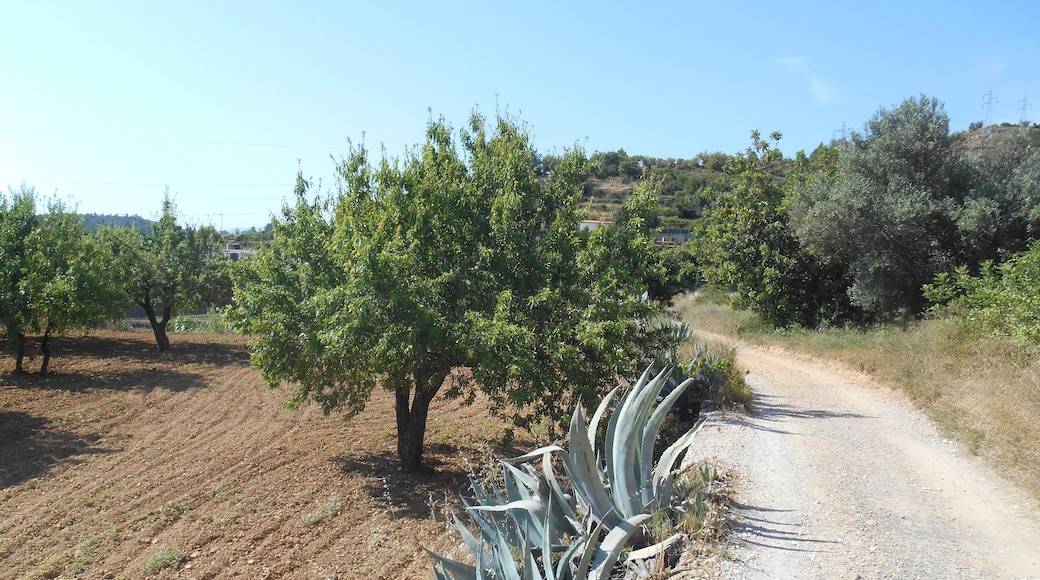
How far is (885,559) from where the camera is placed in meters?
4.69

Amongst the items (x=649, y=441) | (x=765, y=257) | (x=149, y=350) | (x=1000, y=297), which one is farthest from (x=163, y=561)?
(x=765, y=257)

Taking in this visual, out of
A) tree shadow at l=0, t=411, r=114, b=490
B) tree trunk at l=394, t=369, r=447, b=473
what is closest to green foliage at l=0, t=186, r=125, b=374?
tree shadow at l=0, t=411, r=114, b=490

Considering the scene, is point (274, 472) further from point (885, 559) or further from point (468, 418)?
point (885, 559)

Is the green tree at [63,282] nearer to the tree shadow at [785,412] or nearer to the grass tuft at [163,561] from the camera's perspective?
the grass tuft at [163,561]

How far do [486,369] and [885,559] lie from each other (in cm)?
466

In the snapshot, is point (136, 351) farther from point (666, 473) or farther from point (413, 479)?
point (666, 473)

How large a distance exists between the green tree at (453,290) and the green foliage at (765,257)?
10.6 metres

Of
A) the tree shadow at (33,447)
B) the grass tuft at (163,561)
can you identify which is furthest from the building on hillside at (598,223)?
the tree shadow at (33,447)

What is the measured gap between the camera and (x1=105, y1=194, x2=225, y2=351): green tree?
1891 centimetres

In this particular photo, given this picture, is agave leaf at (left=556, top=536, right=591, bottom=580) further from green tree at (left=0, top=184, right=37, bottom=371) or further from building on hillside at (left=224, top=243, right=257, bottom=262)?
green tree at (left=0, top=184, right=37, bottom=371)

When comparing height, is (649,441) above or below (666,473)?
above

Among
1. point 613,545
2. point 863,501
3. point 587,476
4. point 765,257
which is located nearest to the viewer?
point 613,545

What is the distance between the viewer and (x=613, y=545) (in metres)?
4.37

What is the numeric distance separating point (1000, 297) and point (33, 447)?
54.3 ft
